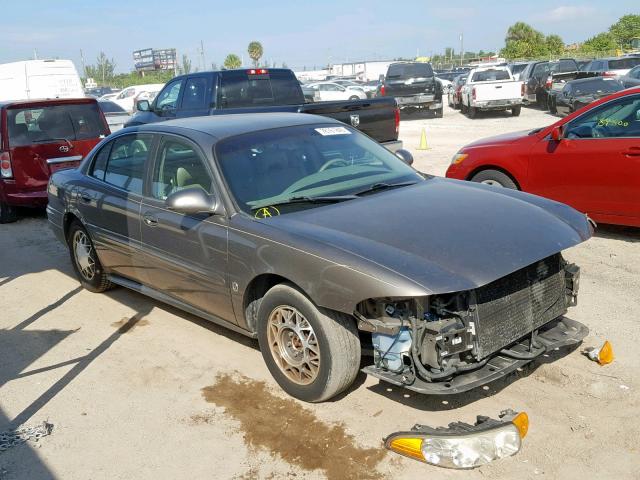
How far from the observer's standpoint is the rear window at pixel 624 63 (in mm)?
24578

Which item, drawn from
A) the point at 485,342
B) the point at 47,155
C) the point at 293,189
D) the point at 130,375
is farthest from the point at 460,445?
the point at 47,155

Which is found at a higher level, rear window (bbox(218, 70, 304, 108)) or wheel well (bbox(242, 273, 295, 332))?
rear window (bbox(218, 70, 304, 108))

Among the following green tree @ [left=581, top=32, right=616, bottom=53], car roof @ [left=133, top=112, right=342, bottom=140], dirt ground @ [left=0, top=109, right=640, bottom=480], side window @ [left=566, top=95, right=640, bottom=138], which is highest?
green tree @ [left=581, top=32, right=616, bottom=53]

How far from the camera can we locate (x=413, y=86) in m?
24.9

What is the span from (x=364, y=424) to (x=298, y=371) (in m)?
0.54

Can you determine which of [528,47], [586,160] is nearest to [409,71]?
[586,160]

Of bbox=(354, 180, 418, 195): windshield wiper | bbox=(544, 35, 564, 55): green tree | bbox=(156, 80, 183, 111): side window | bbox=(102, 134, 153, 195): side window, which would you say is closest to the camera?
bbox=(354, 180, 418, 195): windshield wiper

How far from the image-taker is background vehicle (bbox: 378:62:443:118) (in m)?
24.9

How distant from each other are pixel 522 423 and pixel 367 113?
22.2 feet

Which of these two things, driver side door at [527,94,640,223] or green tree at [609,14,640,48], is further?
green tree at [609,14,640,48]

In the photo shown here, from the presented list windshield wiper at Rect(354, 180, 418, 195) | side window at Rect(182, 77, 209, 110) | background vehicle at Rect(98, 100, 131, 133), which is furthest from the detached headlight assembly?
background vehicle at Rect(98, 100, 131, 133)

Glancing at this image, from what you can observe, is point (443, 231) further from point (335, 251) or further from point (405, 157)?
point (405, 157)

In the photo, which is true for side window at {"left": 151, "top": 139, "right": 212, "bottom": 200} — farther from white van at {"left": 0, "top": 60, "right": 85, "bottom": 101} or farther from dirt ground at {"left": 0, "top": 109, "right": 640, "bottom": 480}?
white van at {"left": 0, "top": 60, "right": 85, "bottom": 101}

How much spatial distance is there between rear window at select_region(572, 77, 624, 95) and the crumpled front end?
17.3 metres
